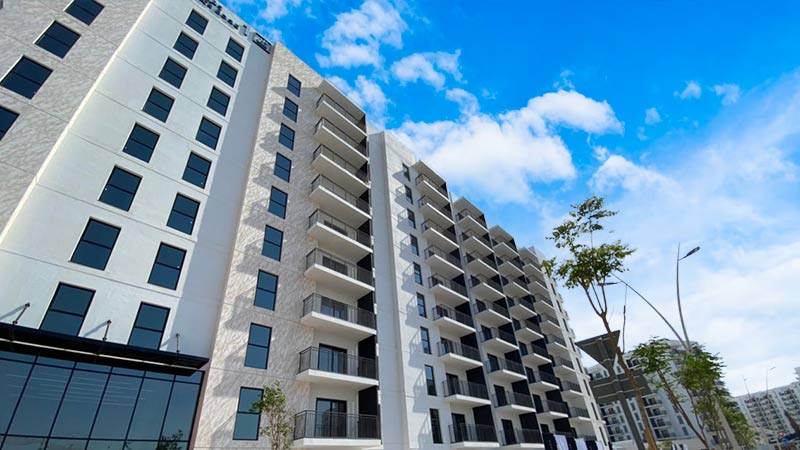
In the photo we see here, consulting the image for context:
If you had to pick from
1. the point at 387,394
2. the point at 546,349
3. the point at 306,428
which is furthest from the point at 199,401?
the point at 546,349

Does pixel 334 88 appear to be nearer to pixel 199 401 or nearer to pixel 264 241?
pixel 264 241

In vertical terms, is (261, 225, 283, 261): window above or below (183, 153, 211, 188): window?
below

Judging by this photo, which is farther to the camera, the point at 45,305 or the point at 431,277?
the point at 431,277

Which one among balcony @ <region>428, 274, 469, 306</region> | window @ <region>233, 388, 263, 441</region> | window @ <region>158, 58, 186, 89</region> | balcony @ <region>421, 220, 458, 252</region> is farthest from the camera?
balcony @ <region>421, 220, 458, 252</region>

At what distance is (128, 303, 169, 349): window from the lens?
12.9m

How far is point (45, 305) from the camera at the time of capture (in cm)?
1145

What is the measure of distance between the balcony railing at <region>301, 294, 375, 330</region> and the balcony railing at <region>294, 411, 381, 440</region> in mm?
4543

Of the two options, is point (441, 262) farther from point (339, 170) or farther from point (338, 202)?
point (339, 170)

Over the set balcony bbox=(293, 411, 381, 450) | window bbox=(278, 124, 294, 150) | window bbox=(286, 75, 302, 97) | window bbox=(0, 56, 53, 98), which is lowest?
balcony bbox=(293, 411, 381, 450)

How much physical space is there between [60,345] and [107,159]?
7.59 metres

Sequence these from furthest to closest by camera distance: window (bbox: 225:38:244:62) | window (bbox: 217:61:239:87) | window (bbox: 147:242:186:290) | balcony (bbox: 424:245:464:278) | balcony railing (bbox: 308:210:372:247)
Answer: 1. balcony (bbox: 424:245:464:278)
2. window (bbox: 225:38:244:62)
3. balcony railing (bbox: 308:210:372:247)
4. window (bbox: 217:61:239:87)
5. window (bbox: 147:242:186:290)

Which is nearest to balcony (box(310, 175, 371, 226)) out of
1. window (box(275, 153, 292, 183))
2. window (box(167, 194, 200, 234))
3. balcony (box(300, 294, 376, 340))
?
window (box(275, 153, 292, 183))

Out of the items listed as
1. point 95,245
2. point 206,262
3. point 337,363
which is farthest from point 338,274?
point 95,245

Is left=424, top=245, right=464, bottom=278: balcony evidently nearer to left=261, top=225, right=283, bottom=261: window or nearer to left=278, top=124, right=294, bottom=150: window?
left=261, top=225, right=283, bottom=261: window
